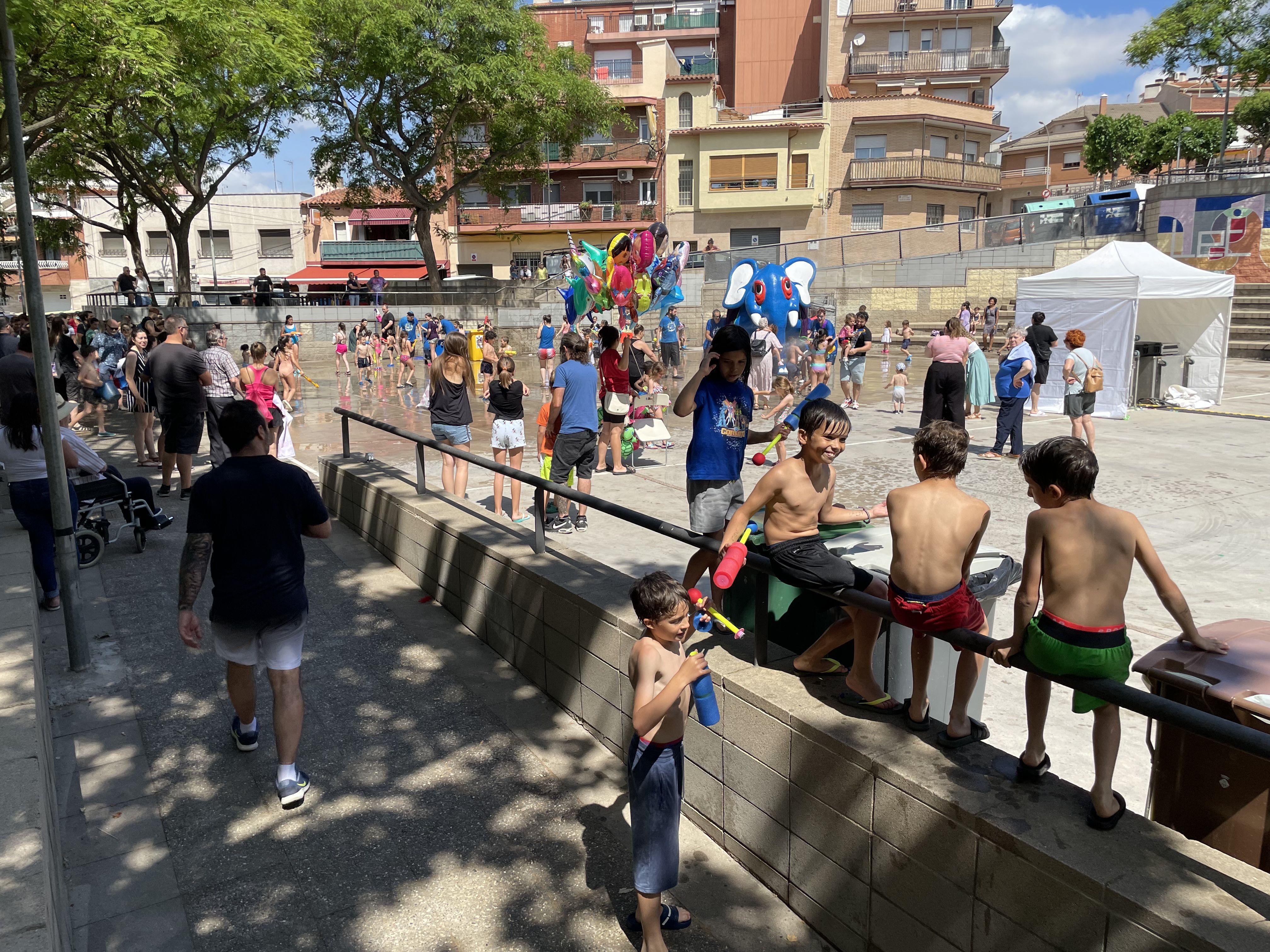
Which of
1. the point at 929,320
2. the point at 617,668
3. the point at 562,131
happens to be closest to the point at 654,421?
the point at 617,668

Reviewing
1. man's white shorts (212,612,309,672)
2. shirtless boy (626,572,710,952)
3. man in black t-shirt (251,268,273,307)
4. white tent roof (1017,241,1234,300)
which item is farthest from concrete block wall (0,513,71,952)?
man in black t-shirt (251,268,273,307)

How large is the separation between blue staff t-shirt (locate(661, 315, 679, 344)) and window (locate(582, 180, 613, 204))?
32287 millimetres

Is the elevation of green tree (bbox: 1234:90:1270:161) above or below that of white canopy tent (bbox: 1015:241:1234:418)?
above

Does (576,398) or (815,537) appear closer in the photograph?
(815,537)

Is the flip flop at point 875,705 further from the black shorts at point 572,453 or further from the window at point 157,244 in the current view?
the window at point 157,244

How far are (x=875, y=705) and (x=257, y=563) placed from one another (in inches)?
104

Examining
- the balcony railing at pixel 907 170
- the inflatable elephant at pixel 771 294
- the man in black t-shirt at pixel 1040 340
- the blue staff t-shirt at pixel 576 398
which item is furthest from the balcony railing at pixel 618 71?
the blue staff t-shirt at pixel 576 398

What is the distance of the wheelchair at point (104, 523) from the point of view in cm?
705

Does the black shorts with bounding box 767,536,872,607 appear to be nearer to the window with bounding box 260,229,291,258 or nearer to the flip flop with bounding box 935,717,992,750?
the flip flop with bounding box 935,717,992,750

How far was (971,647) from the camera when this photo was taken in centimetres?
285

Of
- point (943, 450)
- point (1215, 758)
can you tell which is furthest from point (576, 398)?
point (1215, 758)

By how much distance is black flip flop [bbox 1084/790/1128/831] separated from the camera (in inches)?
95.9

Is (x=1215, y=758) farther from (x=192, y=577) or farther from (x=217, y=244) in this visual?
(x=217, y=244)

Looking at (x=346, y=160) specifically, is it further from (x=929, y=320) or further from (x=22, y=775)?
(x=22, y=775)
